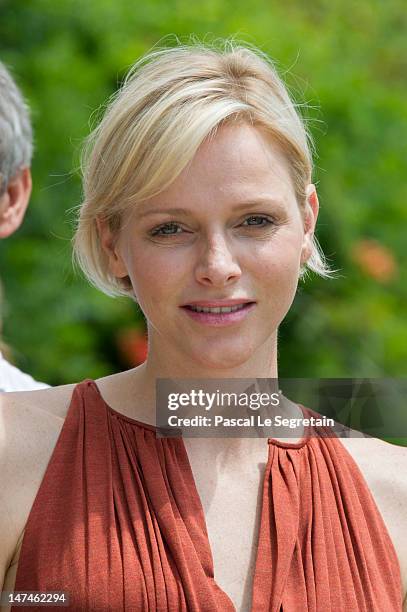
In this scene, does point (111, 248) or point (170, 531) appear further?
point (111, 248)

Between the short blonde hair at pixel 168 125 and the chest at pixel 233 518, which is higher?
the short blonde hair at pixel 168 125

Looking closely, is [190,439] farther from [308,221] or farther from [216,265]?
[308,221]

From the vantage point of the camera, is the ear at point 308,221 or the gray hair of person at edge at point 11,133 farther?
the gray hair of person at edge at point 11,133

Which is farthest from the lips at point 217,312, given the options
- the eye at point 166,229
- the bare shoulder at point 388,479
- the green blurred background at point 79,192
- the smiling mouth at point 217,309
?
the green blurred background at point 79,192

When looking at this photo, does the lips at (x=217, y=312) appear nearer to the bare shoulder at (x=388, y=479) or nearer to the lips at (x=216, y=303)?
the lips at (x=216, y=303)

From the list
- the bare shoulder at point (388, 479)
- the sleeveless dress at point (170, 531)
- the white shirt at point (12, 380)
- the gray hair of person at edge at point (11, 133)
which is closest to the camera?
the sleeveless dress at point (170, 531)

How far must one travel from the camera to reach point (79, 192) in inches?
201

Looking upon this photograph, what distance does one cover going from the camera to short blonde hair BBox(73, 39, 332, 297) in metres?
1.92

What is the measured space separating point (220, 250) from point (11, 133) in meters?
1.11

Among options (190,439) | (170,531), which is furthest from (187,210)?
(170,531)

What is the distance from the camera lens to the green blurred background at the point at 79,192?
196 inches

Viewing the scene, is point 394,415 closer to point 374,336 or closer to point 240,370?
point 240,370

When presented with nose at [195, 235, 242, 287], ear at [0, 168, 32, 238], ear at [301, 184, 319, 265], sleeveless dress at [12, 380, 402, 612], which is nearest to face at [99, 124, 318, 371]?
nose at [195, 235, 242, 287]

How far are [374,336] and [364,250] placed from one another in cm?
53
